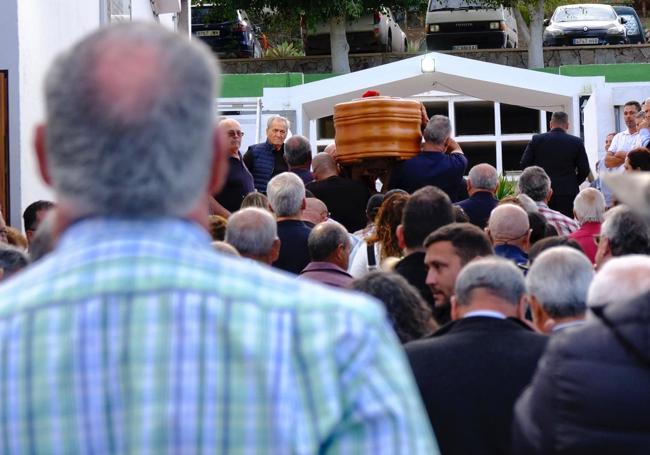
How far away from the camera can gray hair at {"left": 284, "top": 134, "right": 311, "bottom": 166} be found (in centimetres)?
1104

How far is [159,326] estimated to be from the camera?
1896 mm

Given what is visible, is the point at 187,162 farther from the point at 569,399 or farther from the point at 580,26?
the point at 580,26

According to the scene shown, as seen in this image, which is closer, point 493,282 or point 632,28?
point 493,282

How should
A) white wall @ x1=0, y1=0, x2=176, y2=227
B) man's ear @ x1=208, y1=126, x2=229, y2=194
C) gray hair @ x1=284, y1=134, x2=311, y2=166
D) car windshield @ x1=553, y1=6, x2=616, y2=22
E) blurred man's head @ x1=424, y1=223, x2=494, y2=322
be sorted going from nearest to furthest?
1. man's ear @ x1=208, y1=126, x2=229, y2=194
2. blurred man's head @ x1=424, y1=223, x2=494, y2=322
3. gray hair @ x1=284, y1=134, x2=311, y2=166
4. white wall @ x1=0, y1=0, x2=176, y2=227
5. car windshield @ x1=553, y1=6, x2=616, y2=22

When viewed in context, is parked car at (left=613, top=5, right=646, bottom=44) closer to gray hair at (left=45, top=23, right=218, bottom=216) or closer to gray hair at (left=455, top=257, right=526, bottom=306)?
gray hair at (left=455, top=257, right=526, bottom=306)

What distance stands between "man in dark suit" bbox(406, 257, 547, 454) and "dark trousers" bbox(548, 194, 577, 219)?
8.76 metres

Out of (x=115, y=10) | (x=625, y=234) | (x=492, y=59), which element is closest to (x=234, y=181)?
(x=625, y=234)

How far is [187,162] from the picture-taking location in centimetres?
197

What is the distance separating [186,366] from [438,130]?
28.3ft

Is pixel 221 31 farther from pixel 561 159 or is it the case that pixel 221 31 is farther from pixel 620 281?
pixel 620 281

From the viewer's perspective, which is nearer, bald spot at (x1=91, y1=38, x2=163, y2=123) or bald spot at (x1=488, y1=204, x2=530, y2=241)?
bald spot at (x1=91, y1=38, x2=163, y2=123)

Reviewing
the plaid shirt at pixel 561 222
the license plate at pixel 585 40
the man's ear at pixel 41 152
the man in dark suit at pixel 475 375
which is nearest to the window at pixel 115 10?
the plaid shirt at pixel 561 222

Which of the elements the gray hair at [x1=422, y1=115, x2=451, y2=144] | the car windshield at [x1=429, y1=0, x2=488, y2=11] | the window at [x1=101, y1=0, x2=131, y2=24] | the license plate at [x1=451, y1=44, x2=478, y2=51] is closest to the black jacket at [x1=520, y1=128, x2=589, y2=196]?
the gray hair at [x1=422, y1=115, x2=451, y2=144]

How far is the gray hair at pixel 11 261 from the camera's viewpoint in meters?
6.04
